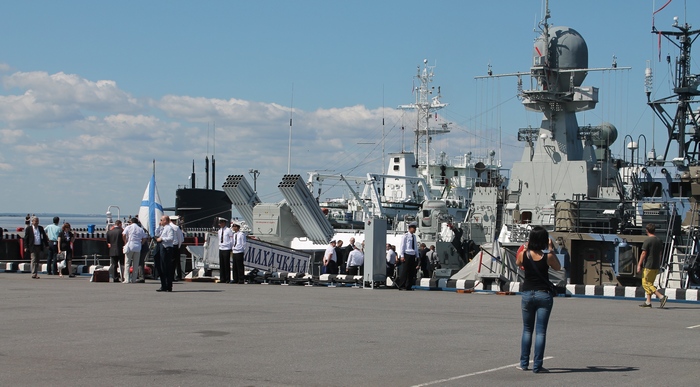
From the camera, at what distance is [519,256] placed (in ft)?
30.9

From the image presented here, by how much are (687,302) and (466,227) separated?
18.8 meters

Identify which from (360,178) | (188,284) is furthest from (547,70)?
(188,284)

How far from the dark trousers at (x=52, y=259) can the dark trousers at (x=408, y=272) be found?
10.3m

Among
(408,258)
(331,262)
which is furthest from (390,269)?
(331,262)

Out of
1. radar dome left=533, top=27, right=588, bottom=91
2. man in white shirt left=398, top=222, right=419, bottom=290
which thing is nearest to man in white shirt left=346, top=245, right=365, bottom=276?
man in white shirt left=398, top=222, right=419, bottom=290

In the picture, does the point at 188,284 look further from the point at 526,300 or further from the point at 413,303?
the point at 526,300

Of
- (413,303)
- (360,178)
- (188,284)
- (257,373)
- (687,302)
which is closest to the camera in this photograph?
(257,373)

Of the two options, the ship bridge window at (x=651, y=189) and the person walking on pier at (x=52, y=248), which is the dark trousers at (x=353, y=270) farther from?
the ship bridge window at (x=651, y=189)

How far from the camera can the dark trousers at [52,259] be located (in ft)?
83.1

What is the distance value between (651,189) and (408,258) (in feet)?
54.3

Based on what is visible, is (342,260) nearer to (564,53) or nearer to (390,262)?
(390,262)

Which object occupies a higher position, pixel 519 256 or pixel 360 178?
pixel 360 178

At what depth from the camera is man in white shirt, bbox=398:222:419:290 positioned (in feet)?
70.0

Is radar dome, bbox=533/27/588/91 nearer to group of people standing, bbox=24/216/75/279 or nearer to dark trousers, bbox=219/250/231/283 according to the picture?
dark trousers, bbox=219/250/231/283
